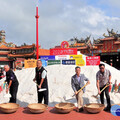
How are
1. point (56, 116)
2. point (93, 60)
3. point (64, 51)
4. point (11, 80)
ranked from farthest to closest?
point (64, 51), point (93, 60), point (11, 80), point (56, 116)

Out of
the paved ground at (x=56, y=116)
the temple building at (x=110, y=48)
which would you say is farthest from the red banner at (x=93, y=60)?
the temple building at (x=110, y=48)

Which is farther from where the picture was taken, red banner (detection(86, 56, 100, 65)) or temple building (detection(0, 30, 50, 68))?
temple building (detection(0, 30, 50, 68))

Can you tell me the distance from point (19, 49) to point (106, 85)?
102 feet

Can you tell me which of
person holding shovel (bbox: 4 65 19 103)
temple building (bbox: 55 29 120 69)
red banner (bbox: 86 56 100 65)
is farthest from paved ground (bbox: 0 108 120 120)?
temple building (bbox: 55 29 120 69)

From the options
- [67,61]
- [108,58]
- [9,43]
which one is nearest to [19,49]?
[9,43]

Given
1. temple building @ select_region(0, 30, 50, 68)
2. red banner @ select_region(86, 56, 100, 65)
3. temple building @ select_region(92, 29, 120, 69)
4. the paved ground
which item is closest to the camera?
the paved ground

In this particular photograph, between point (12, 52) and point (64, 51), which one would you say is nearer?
point (64, 51)

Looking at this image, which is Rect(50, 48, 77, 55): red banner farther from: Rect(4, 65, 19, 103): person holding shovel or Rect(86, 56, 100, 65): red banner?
Rect(4, 65, 19, 103): person holding shovel

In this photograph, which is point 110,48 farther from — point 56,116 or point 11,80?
point 56,116

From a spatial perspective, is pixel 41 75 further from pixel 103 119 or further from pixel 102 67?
pixel 103 119

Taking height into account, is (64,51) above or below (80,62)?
above

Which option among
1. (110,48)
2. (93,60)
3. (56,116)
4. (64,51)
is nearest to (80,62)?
(93,60)

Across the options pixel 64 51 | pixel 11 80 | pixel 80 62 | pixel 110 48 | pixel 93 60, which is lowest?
pixel 11 80

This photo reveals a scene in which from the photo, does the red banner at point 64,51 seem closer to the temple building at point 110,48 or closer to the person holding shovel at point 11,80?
the person holding shovel at point 11,80
